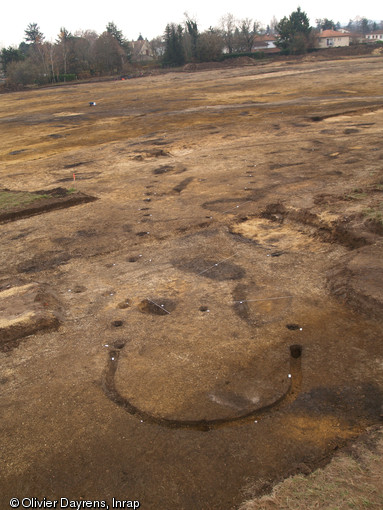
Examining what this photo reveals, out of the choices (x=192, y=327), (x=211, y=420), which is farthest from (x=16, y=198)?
(x=211, y=420)

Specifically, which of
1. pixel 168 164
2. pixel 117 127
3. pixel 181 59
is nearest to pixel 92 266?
pixel 168 164

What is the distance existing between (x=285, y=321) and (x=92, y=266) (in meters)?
4.04

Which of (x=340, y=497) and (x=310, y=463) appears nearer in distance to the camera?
(x=340, y=497)

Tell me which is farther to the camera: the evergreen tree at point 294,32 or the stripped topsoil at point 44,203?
the evergreen tree at point 294,32

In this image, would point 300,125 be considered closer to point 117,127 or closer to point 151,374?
point 117,127

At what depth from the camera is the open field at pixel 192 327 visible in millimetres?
4180

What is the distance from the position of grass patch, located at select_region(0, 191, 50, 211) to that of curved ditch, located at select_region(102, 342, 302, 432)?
8.33 meters

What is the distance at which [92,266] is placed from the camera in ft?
27.8

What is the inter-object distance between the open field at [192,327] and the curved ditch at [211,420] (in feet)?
0.06

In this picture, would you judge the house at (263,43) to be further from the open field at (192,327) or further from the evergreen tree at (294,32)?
the open field at (192,327)

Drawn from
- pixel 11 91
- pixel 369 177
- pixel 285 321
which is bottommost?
pixel 285 321

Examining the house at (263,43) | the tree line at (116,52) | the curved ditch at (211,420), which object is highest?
the house at (263,43)

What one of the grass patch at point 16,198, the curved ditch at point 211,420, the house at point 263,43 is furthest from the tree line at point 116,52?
the curved ditch at point 211,420

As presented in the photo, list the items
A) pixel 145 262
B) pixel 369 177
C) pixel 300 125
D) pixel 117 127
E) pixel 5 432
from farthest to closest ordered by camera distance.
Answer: pixel 117 127
pixel 300 125
pixel 369 177
pixel 145 262
pixel 5 432
